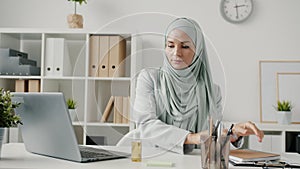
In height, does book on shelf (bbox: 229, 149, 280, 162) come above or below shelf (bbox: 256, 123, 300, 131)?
above

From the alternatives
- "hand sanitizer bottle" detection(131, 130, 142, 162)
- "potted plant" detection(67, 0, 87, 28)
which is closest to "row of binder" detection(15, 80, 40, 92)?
"potted plant" detection(67, 0, 87, 28)

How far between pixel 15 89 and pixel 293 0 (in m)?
2.20

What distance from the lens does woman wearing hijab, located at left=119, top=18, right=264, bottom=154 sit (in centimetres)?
130

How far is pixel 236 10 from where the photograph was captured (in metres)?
3.32

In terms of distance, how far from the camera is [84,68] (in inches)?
56.5

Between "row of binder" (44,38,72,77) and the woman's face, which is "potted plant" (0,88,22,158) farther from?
"row of binder" (44,38,72,77)

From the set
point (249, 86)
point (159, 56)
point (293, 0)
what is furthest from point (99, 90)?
point (293, 0)

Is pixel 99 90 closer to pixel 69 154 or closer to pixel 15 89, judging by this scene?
pixel 69 154

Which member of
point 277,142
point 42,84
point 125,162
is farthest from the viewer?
point 42,84

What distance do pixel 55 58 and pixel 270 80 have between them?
1.60m

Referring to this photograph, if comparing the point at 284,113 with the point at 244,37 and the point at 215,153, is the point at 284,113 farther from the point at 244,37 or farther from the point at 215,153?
the point at 215,153

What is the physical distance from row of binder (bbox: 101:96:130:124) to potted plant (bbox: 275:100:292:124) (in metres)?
1.90

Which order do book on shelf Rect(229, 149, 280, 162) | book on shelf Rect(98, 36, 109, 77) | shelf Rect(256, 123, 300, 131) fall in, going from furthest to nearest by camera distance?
shelf Rect(256, 123, 300, 131) → book on shelf Rect(98, 36, 109, 77) → book on shelf Rect(229, 149, 280, 162)

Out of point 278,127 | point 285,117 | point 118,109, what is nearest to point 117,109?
point 118,109
